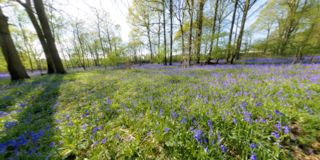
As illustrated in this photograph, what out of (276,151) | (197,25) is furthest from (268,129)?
(197,25)

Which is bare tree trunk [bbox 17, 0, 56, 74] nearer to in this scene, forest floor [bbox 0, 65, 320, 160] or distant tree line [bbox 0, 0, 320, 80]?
distant tree line [bbox 0, 0, 320, 80]

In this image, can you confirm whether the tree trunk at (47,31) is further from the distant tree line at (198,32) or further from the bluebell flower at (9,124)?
the bluebell flower at (9,124)

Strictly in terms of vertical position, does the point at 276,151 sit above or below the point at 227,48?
below

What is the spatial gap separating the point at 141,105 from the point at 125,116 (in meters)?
0.54

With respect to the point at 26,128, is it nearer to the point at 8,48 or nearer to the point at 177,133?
the point at 177,133

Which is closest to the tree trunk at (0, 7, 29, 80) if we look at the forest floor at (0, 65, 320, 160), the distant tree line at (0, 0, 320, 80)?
the distant tree line at (0, 0, 320, 80)

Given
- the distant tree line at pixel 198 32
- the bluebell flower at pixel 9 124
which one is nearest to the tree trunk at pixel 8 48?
the distant tree line at pixel 198 32

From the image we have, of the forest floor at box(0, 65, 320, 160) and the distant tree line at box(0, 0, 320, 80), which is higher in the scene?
the distant tree line at box(0, 0, 320, 80)

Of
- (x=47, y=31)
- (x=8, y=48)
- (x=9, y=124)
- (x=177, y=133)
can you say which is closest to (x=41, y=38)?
(x=47, y=31)

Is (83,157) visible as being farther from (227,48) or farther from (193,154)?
(227,48)

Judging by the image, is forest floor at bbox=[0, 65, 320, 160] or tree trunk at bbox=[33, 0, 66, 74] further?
tree trunk at bbox=[33, 0, 66, 74]

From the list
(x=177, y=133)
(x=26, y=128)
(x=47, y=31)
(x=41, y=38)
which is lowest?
(x=26, y=128)

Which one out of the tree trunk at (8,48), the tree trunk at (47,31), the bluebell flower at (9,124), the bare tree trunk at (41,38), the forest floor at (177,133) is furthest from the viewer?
the bare tree trunk at (41,38)

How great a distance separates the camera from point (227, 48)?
518 inches
